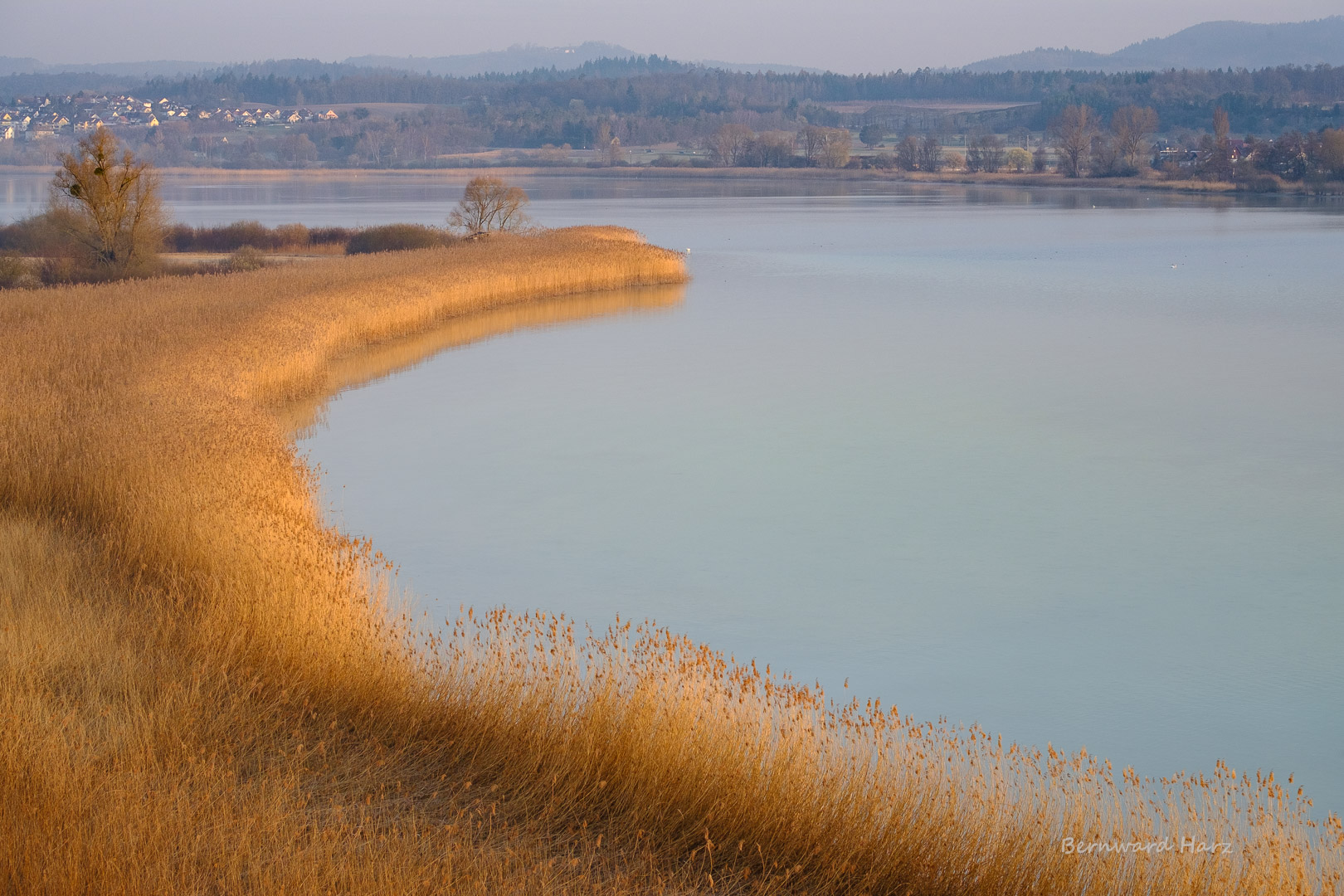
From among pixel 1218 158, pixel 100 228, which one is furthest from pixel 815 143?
pixel 100 228

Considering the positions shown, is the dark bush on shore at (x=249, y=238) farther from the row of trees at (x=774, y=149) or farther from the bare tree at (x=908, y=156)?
the row of trees at (x=774, y=149)

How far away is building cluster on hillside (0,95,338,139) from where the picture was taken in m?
151

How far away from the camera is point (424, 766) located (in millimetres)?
4207

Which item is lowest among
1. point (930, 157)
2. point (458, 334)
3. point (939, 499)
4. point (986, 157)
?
point (939, 499)

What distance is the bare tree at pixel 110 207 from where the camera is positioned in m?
21.0

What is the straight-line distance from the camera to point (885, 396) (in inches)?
489

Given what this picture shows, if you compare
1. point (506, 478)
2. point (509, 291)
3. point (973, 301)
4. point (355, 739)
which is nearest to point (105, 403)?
point (506, 478)

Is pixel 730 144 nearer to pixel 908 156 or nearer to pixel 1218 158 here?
pixel 908 156

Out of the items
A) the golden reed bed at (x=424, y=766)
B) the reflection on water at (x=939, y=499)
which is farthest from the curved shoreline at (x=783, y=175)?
the golden reed bed at (x=424, y=766)

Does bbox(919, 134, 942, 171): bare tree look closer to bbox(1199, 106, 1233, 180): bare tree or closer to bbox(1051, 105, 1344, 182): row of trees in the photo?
bbox(1051, 105, 1344, 182): row of trees

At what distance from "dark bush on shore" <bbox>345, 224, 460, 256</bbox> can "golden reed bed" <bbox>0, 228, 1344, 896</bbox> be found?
2168 cm

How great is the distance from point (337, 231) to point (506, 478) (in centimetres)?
2366

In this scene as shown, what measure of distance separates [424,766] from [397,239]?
83.6ft

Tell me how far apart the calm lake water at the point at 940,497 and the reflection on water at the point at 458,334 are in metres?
0.35
